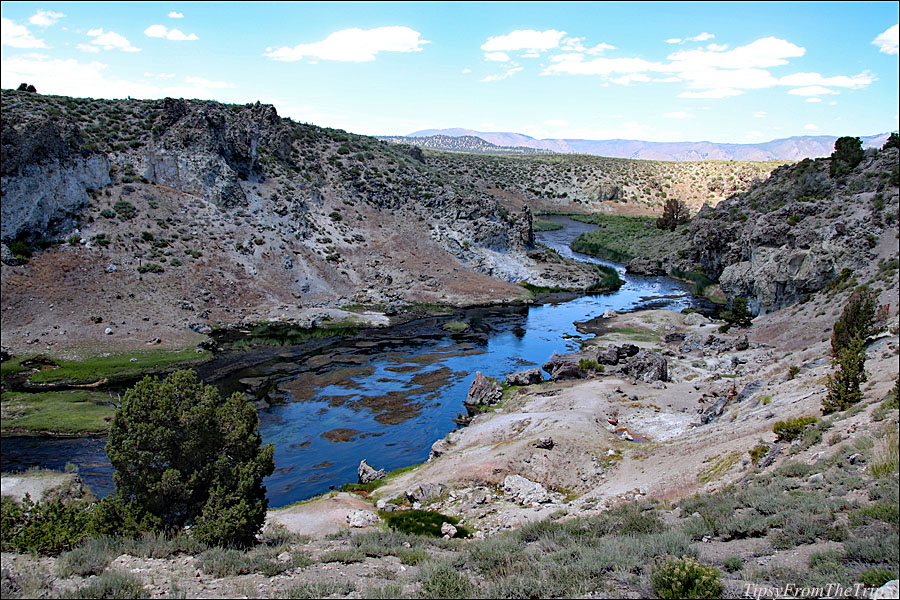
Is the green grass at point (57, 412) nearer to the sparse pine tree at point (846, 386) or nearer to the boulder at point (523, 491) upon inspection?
the boulder at point (523, 491)

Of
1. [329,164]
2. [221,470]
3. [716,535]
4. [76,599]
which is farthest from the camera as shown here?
[329,164]

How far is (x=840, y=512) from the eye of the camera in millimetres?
10242

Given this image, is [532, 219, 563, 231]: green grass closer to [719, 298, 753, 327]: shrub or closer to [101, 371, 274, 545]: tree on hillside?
[719, 298, 753, 327]: shrub

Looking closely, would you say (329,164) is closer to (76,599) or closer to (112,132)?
(112,132)

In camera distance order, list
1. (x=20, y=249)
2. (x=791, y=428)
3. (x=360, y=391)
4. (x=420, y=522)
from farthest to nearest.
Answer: (x=20, y=249)
(x=360, y=391)
(x=420, y=522)
(x=791, y=428)

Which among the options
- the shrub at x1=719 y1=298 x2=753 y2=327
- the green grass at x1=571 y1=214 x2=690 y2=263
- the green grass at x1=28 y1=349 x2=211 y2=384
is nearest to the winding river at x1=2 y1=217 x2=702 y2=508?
→ the green grass at x1=28 y1=349 x2=211 y2=384

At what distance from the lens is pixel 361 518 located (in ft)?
59.3

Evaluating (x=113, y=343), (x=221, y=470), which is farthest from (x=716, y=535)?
(x=113, y=343)

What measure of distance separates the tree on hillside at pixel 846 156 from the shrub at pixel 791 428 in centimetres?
4748

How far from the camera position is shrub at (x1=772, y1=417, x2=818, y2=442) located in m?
16.0

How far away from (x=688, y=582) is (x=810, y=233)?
43417mm

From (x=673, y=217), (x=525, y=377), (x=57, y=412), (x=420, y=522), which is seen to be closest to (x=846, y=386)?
(x=420, y=522)

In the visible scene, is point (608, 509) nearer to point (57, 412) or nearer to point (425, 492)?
point (425, 492)

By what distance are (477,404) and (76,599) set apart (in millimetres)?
24104
